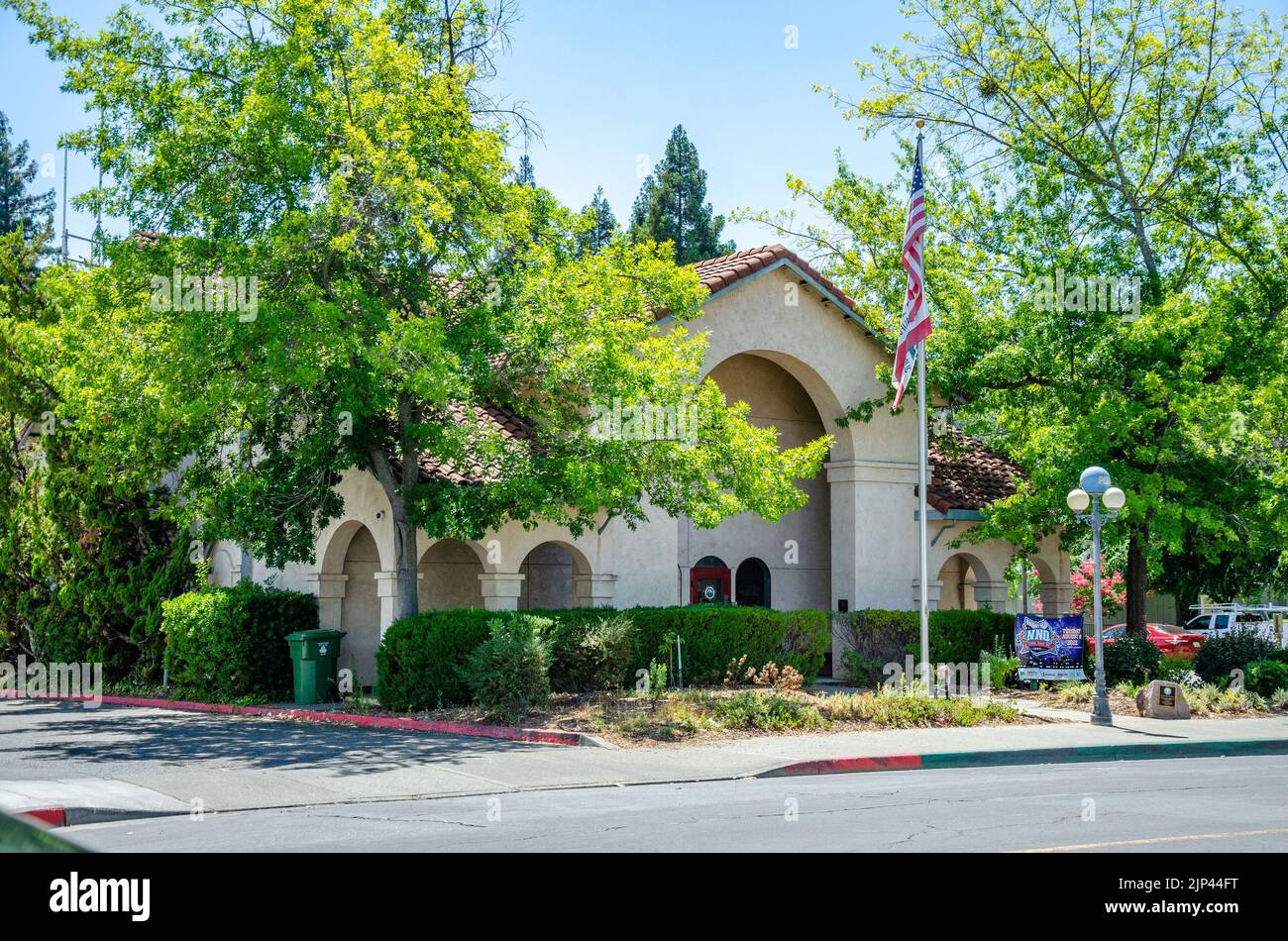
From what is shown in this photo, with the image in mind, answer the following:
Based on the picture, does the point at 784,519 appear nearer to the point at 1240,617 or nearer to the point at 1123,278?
the point at 1123,278

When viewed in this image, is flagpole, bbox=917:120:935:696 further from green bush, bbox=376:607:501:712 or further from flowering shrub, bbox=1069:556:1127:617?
flowering shrub, bbox=1069:556:1127:617

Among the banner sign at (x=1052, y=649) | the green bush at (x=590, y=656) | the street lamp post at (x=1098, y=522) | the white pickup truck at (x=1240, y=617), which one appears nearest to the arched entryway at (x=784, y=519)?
the banner sign at (x=1052, y=649)

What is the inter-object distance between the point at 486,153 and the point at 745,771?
10143 mm

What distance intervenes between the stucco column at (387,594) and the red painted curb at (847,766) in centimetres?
873

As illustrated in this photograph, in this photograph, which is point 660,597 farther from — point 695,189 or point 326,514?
point 695,189

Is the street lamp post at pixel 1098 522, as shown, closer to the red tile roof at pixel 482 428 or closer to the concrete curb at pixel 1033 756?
the concrete curb at pixel 1033 756

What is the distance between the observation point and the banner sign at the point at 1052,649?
2280cm

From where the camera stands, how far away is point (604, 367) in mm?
18328

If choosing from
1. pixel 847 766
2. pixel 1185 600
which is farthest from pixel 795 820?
pixel 1185 600

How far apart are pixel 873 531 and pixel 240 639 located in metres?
12.3

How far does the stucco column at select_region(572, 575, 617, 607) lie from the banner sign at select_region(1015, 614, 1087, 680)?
7782mm

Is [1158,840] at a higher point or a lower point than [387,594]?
lower

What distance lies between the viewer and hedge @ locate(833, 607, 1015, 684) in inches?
934

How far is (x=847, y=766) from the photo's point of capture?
559 inches
